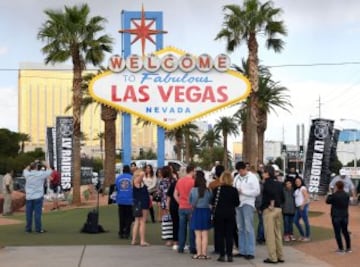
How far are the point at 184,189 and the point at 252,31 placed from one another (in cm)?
2067

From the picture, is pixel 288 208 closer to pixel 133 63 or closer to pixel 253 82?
pixel 133 63

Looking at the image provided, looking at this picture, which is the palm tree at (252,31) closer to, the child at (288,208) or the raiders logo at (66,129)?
the raiders logo at (66,129)

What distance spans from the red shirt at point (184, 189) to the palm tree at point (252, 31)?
61.2ft

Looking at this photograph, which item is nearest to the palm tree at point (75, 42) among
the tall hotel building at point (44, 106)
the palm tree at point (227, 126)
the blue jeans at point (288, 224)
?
the blue jeans at point (288, 224)

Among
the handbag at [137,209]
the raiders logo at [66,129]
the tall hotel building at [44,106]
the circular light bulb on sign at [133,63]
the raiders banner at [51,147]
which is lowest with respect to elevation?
the handbag at [137,209]

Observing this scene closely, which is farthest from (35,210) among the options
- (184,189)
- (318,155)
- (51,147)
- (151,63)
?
(51,147)

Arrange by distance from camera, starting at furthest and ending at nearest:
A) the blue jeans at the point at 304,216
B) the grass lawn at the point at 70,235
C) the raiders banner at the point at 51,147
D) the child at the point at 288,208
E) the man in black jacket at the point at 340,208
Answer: the raiders banner at the point at 51,147, the blue jeans at the point at 304,216, the child at the point at 288,208, the grass lawn at the point at 70,235, the man in black jacket at the point at 340,208

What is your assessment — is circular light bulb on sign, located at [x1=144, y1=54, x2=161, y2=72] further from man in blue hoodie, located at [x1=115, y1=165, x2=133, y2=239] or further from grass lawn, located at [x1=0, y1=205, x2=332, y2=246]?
man in blue hoodie, located at [x1=115, y1=165, x2=133, y2=239]

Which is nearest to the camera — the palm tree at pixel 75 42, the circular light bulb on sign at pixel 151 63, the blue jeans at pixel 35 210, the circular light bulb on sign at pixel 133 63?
the blue jeans at pixel 35 210

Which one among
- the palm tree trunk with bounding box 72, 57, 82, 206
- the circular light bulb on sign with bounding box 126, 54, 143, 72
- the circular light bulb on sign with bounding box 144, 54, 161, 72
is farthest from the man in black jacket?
the palm tree trunk with bounding box 72, 57, 82, 206

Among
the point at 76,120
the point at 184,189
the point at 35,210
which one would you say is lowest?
the point at 35,210

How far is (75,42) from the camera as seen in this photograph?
1206 inches

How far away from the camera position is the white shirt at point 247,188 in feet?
39.5

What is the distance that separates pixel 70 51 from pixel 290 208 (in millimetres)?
18446
